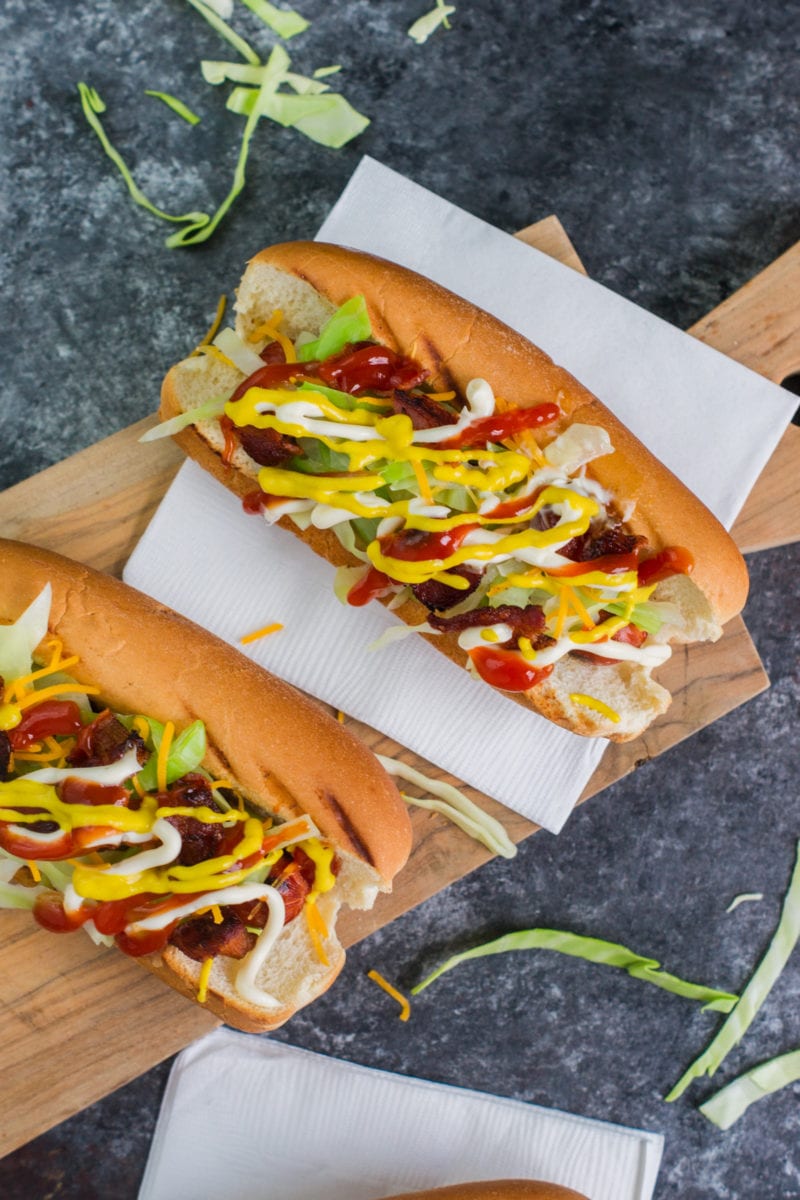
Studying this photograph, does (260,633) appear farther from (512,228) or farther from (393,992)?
(512,228)

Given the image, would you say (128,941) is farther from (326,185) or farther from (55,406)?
(326,185)

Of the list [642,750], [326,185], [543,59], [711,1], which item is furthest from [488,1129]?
[711,1]

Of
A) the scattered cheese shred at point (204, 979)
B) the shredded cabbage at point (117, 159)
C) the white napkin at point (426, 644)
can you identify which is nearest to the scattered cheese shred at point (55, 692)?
the white napkin at point (426, 644)

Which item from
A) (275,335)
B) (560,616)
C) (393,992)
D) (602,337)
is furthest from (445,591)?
(393,992)

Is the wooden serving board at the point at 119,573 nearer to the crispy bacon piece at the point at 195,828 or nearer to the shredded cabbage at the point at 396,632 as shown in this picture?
the shredded cabbage at the point at 396,632

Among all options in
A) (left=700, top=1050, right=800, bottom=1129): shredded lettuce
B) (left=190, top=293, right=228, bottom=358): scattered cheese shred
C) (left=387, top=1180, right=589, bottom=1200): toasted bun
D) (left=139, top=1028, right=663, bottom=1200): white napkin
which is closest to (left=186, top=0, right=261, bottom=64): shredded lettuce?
(left=190, top=293, right=228, bottom=358): scattered cheese shred

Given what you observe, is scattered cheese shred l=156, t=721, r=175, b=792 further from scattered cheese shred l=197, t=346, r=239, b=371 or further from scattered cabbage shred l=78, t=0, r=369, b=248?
scattered cabbage shred l=78, t=0, r=369, b=248
